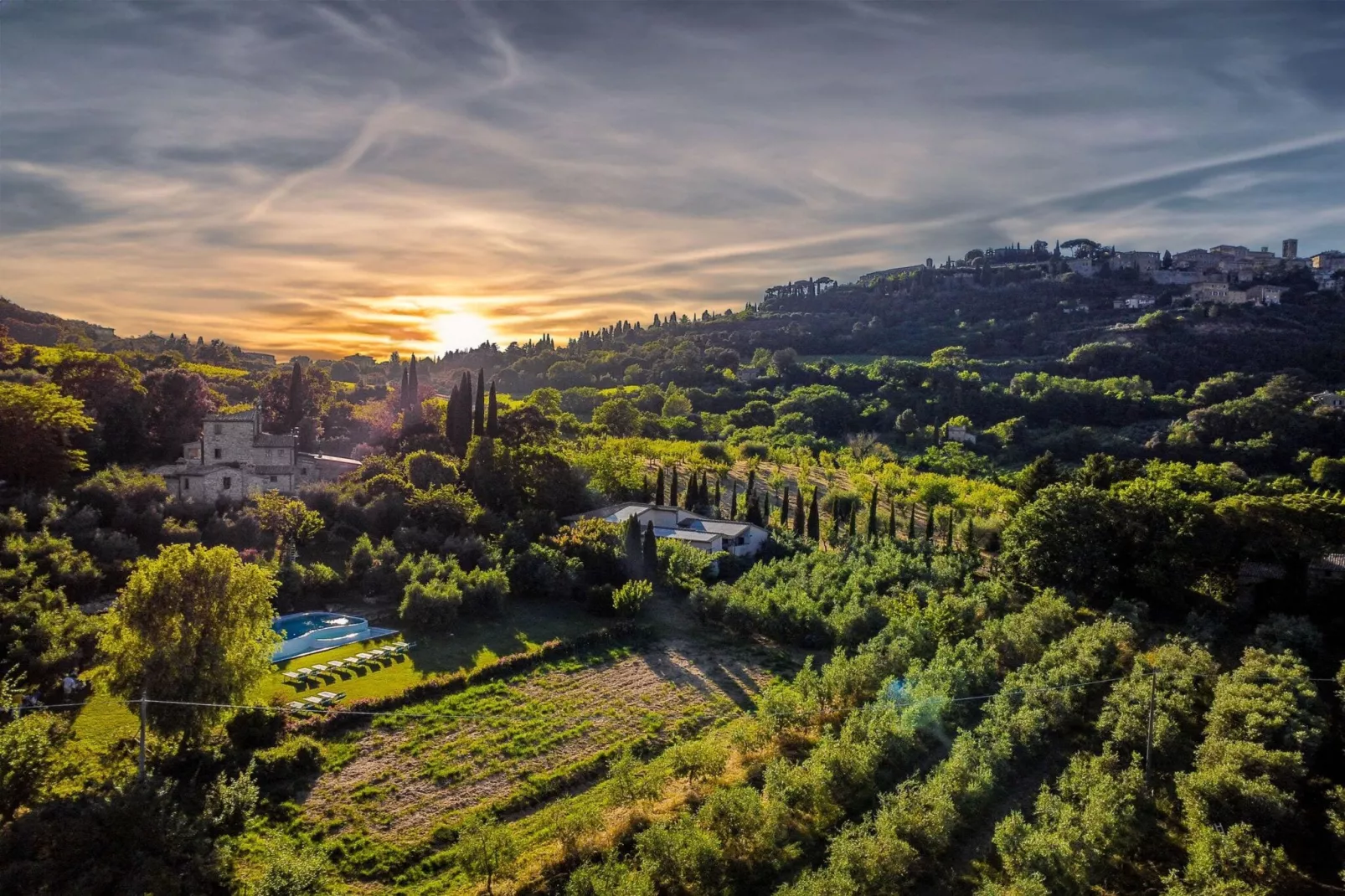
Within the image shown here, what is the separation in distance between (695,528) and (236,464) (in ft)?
78.5

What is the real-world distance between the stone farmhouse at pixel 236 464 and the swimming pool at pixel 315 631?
34.3ft

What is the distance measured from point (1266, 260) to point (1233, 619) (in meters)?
152

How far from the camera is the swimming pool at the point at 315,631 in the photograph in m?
24.4

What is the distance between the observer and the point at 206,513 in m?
31.1

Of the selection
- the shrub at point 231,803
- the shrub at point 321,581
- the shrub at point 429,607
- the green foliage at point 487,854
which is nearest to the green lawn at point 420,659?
the shrub at point 429,607

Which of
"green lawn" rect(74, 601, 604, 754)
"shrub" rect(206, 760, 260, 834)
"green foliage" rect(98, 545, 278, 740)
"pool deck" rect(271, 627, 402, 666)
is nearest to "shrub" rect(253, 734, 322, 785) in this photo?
"shrub" rect(206, 760, 260, 834)

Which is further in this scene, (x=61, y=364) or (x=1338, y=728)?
(x=61, y=364)

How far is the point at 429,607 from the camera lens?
26922 millimetres

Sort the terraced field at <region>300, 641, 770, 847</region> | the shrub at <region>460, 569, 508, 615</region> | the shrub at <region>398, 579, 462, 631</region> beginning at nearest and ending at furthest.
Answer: the terraced field at <region>300, 641, 770, 847</region> < the shrub at <region>398, 579, 462, 631</region> < the shrub at <region>460, 569, 508, 615</region>

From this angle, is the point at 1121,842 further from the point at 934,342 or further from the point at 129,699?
the point at 934,342

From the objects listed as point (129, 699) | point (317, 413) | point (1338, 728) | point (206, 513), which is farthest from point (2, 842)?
point (317, 413)

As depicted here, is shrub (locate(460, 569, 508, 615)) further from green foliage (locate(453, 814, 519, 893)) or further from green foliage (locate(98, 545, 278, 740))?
green foliage (locate(453, 814, 519, 893))

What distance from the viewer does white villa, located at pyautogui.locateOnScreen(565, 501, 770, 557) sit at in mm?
37906

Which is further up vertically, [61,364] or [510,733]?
[61,364]
